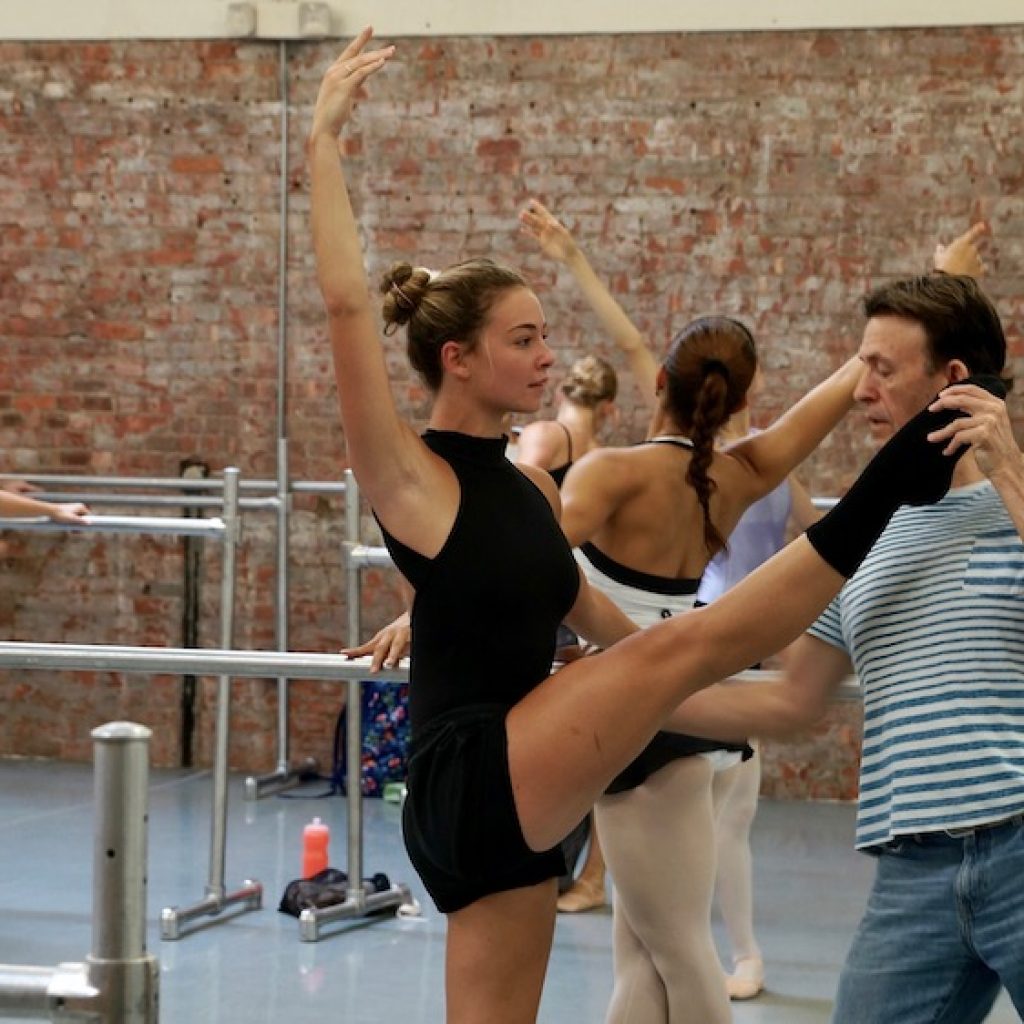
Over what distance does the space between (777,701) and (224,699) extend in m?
3.08

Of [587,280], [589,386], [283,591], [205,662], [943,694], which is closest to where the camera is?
[943,694]

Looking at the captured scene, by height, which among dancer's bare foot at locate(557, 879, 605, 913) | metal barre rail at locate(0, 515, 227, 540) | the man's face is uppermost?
the man's face

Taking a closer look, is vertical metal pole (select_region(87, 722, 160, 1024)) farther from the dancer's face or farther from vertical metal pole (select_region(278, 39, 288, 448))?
vertical metal pole (select_region(278, 39, 288, 448))

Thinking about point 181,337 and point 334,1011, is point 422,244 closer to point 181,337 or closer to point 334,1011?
point 181,337

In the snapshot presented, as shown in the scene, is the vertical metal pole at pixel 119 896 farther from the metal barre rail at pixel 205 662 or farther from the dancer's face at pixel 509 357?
the metal barre rail at pixel 205 662

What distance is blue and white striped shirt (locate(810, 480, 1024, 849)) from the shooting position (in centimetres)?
213

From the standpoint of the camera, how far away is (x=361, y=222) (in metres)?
7.37

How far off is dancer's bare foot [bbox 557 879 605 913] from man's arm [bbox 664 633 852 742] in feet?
9.41

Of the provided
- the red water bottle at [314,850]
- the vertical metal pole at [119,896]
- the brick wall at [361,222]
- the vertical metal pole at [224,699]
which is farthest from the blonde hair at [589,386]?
the vertical metal pole at [119,896]

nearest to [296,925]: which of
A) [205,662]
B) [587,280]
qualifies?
[587,280]

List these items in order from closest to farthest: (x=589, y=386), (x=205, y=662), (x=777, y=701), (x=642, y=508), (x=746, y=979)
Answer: (x=777, y=701)
(x=205, y=662)
(x=642, y=508)
(x=746, y=979)
(x=589, y=386)

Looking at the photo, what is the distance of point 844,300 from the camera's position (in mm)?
6980

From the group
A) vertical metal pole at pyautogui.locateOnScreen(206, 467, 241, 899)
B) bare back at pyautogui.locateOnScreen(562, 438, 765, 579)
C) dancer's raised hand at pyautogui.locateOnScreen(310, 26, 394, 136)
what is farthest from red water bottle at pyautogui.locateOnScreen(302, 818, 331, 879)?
dancer's raised hand at pyautogui.locateOnScreen(310, 26, 394, 136)

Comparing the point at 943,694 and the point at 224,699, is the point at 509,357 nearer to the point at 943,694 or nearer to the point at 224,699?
the point at 943,694
